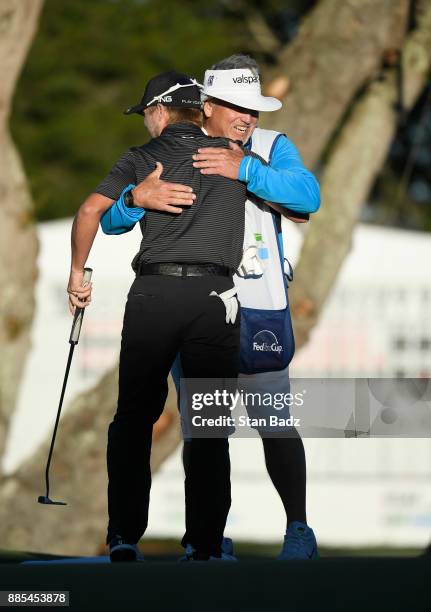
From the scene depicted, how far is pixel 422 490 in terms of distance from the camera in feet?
42.4

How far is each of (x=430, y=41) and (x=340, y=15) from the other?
2.49ft

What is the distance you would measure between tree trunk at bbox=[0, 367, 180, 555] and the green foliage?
20427mm

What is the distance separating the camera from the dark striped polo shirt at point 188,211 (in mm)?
4535

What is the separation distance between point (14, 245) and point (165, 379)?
511 centimetres

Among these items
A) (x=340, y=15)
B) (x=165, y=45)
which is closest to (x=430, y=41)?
(x=340, y=15)

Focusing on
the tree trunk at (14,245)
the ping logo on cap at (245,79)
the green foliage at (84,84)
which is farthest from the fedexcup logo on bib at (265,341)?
the green foliage at (84,84)

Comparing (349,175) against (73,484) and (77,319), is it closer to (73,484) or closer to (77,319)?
(73,484)

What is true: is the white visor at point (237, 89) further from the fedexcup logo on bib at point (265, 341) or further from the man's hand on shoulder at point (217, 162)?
the fedexcup logo on bib at point (265, 341)

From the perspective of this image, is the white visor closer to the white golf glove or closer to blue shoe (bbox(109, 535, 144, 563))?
the white golf glove

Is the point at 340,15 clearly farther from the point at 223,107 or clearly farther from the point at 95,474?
the point at 223,107

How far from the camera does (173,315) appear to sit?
4.52 meters

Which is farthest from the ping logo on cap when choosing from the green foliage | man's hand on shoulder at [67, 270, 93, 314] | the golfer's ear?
the green foliage

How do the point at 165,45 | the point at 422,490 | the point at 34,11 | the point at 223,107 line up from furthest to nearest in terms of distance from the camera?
the point at 165,45
the point at 422,490
the point at 34,11
the point at 223,107

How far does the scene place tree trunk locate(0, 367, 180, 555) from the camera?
365 inches
